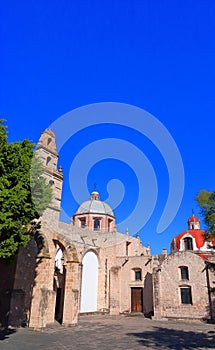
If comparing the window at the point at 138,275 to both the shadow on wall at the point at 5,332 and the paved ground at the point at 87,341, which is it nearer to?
the paved ground at the point at 87,341

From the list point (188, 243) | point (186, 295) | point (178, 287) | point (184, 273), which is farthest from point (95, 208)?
point (186, 295)

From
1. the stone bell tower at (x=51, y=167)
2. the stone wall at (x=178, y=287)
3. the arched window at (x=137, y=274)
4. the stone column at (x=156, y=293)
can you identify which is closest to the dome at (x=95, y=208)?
the arched window at (x=137, y=274)

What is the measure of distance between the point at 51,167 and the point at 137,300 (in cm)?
1999

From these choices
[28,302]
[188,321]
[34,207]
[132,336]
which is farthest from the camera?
[188,321]

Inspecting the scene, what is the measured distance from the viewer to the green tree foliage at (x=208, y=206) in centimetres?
1296

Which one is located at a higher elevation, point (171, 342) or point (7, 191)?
point (7, 191)

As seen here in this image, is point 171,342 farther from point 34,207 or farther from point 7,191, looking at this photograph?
point 7,191

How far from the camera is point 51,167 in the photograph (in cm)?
2692

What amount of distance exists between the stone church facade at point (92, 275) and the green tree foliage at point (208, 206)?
176 cm

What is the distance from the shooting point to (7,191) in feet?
37.3

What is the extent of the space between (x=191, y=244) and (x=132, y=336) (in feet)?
73.7

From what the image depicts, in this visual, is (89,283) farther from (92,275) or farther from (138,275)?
(138,275)

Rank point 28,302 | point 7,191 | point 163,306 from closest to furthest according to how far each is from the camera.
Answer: point 7,191, point 28,302, point 163,306

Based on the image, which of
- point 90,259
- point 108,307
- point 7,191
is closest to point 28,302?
point 7,191
